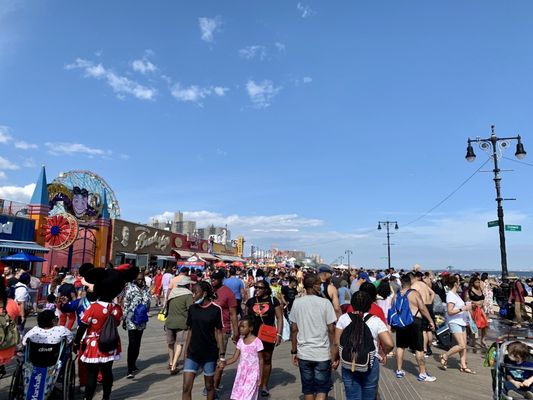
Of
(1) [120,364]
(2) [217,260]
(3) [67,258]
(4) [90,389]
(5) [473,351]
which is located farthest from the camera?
(2) [217,260]

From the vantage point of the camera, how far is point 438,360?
8688 mm

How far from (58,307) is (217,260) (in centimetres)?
3992

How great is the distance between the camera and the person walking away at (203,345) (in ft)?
15.7

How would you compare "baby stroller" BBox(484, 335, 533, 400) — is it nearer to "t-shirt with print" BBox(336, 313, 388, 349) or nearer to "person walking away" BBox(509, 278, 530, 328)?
"t-shirt with print" BBox(336, 313, 388, 349)

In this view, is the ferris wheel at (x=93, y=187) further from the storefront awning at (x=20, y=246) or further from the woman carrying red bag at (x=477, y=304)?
the woman carrying red bag at (x=477, y=304)

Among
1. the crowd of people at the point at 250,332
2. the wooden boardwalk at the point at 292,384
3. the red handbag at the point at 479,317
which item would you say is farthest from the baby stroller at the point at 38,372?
the red handbag at the point at 479,317

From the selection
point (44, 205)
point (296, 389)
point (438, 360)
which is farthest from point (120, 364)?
point (44, 205)

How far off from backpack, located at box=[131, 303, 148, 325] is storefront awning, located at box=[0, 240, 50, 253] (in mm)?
14976

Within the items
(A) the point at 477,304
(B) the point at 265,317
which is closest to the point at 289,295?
(B) the point at 265,317

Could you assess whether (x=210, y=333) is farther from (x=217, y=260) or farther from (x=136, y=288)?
(x=217, y=260)

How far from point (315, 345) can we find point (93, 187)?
26.1 meters

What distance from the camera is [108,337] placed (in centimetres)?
507

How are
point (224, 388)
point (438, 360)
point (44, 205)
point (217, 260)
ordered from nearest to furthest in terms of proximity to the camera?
1. point (224, 388)
2. point (438, 360)
3. point (44, 205)
4. point (217, 260)

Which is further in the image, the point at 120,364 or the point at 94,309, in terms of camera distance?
the point at 120,364
